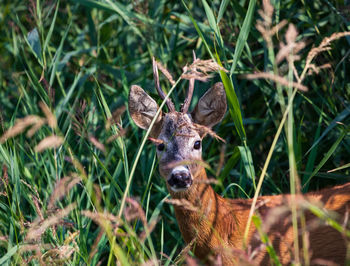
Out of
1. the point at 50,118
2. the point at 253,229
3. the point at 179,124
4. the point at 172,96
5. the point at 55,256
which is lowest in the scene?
the point at 253,229

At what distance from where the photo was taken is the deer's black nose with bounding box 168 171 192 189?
2623 mm

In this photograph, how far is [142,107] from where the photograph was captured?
11.0 feet

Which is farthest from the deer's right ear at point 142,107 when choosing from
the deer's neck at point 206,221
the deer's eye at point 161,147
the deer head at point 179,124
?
the deer's neck at point 206,221

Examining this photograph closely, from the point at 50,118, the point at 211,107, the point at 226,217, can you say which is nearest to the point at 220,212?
the point at 226,217

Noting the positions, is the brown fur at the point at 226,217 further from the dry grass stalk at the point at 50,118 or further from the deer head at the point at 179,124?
the dry grass stalk at the point at 50,118

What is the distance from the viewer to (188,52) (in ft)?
14.8

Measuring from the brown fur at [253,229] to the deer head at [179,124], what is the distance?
0.12m

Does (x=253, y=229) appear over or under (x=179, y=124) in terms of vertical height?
under

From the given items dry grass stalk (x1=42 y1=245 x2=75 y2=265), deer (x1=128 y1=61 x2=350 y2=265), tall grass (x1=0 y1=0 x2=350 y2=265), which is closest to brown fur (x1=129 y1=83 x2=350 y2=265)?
deer (x1=128 y1=61 x2=350 y2=265)

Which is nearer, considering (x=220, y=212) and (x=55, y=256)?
(x=55, y=256)

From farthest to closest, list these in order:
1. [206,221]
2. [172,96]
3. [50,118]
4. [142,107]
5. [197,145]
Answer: [172,96]
[142,107]
[197,145]
[206,221]
[50,118]

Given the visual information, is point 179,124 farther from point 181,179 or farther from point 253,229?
point 253,229

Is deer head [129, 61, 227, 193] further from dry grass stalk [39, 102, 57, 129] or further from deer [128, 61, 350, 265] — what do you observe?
dry grass stalk [39, 102, 57, 129]

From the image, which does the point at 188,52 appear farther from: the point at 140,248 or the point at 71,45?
the point at 140,248
